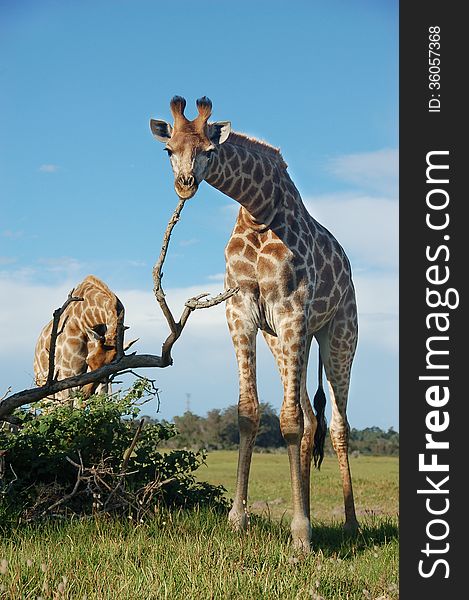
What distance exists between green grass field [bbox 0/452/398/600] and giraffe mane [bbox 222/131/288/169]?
12.2 feet

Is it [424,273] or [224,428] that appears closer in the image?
[424,273]

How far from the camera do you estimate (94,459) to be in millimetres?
8273

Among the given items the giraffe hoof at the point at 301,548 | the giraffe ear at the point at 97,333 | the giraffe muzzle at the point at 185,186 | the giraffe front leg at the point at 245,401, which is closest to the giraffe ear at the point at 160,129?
the giraffe muzzle at the point at 185,186

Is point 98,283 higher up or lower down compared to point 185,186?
higher up

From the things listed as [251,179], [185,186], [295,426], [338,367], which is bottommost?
[295,426]

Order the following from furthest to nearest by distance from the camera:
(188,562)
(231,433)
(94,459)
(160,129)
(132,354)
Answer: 1. (231,433)
2. (94,459)
3. (160,129)
4. (132,354)
5. (188,562)

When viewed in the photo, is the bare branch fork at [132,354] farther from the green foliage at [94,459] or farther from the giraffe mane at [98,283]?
the giraffe mane at [98,283]

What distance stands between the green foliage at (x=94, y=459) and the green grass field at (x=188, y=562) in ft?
1.54

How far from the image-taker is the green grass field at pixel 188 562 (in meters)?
5.36

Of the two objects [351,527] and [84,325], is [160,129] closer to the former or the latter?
[351,527]

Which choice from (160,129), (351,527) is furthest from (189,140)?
(351,527)

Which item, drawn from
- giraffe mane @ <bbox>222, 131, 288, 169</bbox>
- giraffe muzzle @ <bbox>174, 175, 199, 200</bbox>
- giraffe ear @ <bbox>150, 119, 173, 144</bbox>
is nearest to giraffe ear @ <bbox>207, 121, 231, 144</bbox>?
giraffe ear @ <bbox>150, 119, 173, 144</bbox>

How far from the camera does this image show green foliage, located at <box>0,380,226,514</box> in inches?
313

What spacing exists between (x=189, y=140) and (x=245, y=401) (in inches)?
99.9
